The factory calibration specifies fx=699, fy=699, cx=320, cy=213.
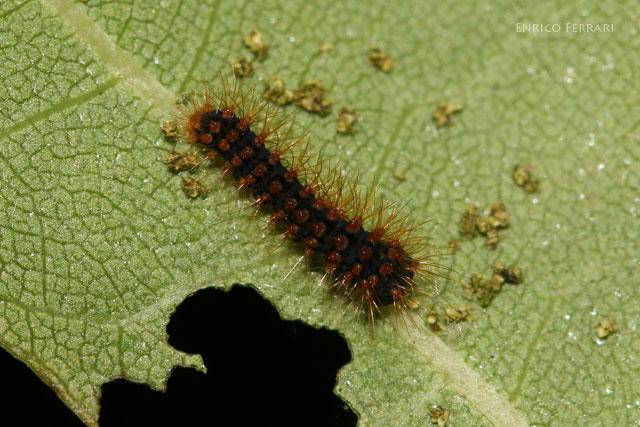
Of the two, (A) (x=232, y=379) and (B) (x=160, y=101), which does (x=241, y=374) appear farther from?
(B) (x=160, y=101)

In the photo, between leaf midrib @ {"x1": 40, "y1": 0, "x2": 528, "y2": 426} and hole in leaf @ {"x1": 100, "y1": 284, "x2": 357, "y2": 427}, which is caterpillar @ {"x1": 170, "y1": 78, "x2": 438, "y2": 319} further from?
hole in leaf @ {"x1": 100, "y1": 284, "x2": 357, "y2": 427}

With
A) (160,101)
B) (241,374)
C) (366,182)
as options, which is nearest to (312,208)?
(366,182)

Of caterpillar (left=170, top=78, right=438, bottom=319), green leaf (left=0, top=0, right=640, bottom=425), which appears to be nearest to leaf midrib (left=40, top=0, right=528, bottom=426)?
green leaf (left=0, top=0, right=640, bottom=425)

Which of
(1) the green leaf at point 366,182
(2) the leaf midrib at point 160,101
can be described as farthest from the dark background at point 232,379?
(2) the leaf midrib at point 160,101

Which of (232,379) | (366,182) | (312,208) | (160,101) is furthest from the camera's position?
(366,182)

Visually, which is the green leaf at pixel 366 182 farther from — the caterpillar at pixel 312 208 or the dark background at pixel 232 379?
the caterpillar at pixel 312 208

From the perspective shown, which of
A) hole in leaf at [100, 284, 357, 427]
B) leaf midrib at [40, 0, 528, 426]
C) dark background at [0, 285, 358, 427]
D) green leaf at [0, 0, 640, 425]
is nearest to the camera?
dark background at [0, 285, 358, 427]

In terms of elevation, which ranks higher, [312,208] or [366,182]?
[366,182]

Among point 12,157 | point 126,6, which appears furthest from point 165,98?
point 12,157
